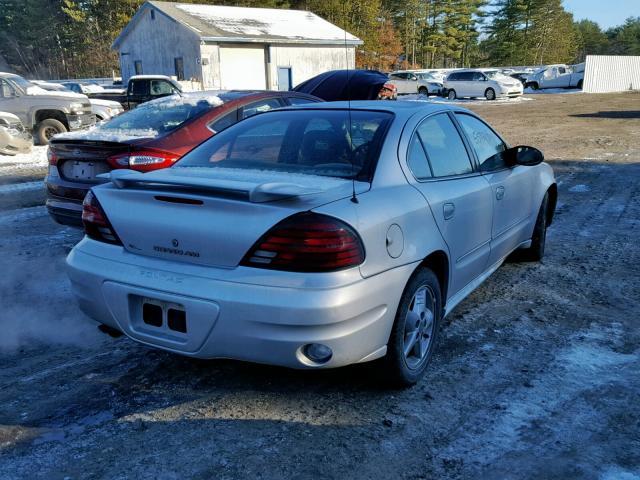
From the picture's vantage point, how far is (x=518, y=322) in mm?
4305

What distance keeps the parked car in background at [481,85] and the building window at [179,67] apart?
15.5 metres

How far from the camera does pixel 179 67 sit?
106 feet

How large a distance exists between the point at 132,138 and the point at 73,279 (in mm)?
2690

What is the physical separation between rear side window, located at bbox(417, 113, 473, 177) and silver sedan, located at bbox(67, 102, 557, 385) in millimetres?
15

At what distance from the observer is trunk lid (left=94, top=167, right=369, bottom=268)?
2797mm

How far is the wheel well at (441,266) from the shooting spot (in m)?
3.45

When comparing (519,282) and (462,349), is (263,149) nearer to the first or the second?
A: (462,349)

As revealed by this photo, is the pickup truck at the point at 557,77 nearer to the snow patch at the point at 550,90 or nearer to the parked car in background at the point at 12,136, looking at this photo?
the snow patch at the point at 550,90

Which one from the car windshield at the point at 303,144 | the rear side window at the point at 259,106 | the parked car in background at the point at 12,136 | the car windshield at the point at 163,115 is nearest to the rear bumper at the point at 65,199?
the car windshield at the point at 163,115

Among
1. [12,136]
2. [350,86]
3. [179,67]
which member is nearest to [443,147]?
[350,86]

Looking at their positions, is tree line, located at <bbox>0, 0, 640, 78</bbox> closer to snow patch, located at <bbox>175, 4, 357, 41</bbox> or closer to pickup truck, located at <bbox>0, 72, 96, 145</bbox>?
snow patch, located at <bbox>175, 4, 357, 41</bbox>

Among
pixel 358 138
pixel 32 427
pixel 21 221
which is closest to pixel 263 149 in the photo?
pixel 358 138

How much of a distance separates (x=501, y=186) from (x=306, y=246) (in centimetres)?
226

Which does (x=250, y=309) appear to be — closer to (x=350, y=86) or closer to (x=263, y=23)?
(x=350, y=86)
